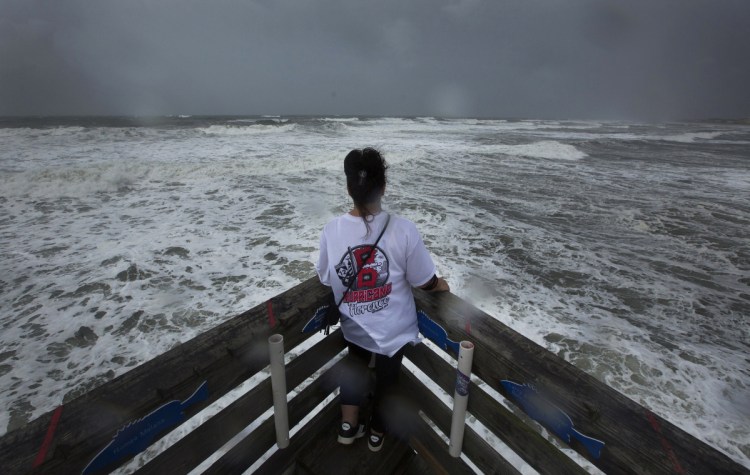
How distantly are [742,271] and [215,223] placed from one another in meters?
11.2

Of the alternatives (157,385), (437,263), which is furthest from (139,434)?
(437,263)

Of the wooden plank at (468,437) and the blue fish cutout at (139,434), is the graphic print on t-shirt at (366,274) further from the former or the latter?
the blue fish cutout at (139,434)

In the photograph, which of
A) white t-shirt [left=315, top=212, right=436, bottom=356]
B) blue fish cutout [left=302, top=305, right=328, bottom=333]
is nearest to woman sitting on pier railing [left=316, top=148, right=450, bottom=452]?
white t-shirt [left=315, top=212, right=436, bottom=356]

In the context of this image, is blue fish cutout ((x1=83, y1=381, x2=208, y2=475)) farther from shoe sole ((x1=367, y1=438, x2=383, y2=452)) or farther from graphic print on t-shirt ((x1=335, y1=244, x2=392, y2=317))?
shoe sole ((x1=367, y1=438, x2=383, y2=452))

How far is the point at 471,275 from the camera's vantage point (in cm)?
609

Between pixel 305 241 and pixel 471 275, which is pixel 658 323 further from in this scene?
Answer: pixel 305 241

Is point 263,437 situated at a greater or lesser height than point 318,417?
greater

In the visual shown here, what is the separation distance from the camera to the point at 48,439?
3.36 feet

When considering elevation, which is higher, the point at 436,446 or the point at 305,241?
the point at 436,446

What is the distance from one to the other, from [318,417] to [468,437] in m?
1.01

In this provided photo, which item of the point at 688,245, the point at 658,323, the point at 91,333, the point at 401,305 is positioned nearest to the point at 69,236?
the point at 91,333

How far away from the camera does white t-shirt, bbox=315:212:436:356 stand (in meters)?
1.96

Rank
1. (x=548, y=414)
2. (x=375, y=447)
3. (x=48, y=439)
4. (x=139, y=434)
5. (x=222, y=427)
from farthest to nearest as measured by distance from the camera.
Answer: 1. (x=375, y=447)
2. (x=222, y=427)
3. (x=548, y=414)
4. (x=139, y=434)
5. (x=48, y=439)

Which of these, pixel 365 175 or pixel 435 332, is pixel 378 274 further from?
pixel 365 175
